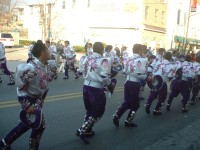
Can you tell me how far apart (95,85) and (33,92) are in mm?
1666

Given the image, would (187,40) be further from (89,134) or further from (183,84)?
(89,134)

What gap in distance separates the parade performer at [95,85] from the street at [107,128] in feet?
1.19

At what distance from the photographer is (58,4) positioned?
5084 centimetres

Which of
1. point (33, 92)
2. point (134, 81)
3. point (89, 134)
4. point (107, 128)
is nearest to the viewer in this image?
point (33, 92)

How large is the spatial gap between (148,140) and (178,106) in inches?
196

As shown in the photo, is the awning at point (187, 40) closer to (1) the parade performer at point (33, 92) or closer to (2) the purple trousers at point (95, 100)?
(2) the purple trousers at point (95, 100)

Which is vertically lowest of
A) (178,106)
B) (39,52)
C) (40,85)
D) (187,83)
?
(178,106)

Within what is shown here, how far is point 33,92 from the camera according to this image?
5.25 meters

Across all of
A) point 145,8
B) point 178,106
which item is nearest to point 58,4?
point 145,8

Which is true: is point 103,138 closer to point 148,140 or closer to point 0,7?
point 148,140

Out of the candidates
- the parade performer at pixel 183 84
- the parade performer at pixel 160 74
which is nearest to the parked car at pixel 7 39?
the parade performer at pixel 183 84

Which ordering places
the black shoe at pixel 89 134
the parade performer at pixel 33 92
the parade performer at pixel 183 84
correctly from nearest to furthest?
the parade performer at pixel 33 92 → the black shoe at pixel 89 134 → the parade performer at pixel 183 84

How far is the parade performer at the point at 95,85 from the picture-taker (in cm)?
657

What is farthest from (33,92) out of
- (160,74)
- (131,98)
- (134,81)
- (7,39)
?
(7,39)
